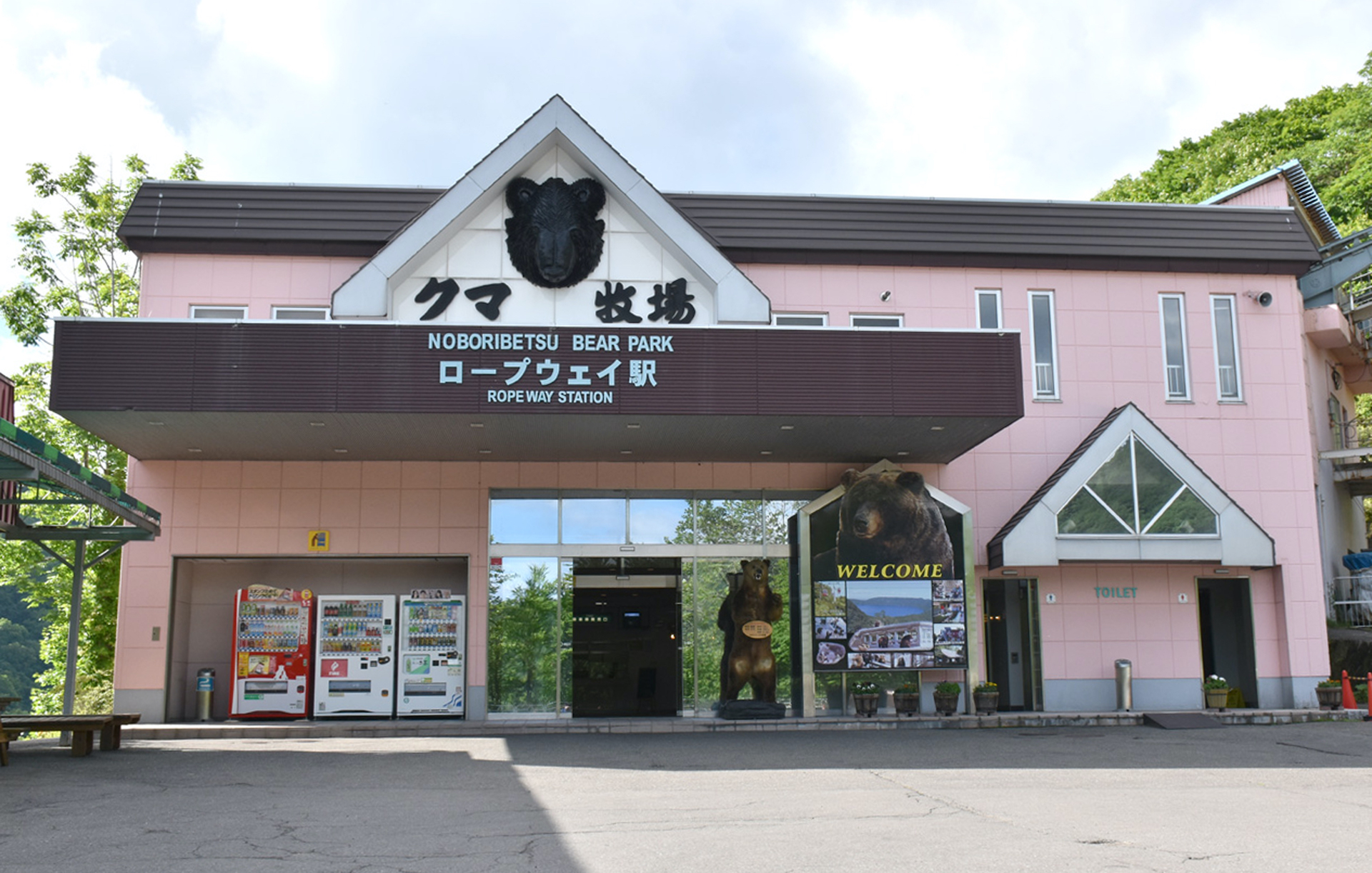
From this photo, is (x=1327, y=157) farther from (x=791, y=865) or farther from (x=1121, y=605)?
(x=791, y=865)

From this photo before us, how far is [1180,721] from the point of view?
1705 cm

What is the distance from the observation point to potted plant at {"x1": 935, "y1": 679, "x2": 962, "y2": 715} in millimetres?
17500

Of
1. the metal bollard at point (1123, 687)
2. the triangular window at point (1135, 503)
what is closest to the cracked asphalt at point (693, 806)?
the metal bollard at point (1123, 687)

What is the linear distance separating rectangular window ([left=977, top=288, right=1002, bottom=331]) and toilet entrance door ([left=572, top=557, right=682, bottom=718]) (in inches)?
261

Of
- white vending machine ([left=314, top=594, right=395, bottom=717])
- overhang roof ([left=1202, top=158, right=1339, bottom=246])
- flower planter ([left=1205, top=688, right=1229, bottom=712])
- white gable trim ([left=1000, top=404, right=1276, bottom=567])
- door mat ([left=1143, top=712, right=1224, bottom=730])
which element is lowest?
door mat ([left=1143, top=712, right=1224, bottom=730])

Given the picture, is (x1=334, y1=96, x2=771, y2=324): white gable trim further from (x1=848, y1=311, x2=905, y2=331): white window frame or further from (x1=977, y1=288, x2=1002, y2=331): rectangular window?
(x1=977, y1=288, x2=1002, y2=331): rectangular window

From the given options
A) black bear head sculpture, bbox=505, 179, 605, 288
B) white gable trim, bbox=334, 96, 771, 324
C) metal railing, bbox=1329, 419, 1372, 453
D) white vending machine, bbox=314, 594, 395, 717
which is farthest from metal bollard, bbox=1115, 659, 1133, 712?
white vending machine, bbox=314, 594, 395, 717

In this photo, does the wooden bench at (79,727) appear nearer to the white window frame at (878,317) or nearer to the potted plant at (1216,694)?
the white window frame at (878,317)

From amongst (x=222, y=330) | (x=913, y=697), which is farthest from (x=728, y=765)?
(x=222, y=330)

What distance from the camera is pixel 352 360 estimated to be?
14.7 meters

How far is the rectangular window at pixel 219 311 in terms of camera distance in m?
18.2

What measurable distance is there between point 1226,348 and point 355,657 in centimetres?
1542

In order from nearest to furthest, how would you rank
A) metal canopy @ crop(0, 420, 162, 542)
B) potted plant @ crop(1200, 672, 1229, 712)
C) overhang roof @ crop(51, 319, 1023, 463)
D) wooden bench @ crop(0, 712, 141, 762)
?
metal canopy @ crop(0, 420, 162, 542), wooden bench @ crop(0, 712, 141, 762), overhang roof @ crop(51, 319, 1023, 463), potted plant @ crop(1200, 672, 1229, 712)

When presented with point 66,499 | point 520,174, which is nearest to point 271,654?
point 66,499
